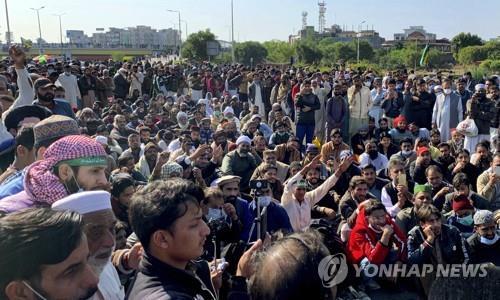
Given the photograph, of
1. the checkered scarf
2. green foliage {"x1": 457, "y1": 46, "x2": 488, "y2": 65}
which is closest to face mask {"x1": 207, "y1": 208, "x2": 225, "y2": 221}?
the checkered scarf

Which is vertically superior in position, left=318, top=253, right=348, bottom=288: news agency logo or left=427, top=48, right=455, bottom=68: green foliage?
left=427, top=48, right=455, bottom=68: green foliage

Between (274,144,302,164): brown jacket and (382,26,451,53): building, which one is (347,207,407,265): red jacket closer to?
(274,144,302,164): brown jacket

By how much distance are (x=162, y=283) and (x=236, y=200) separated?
10.3 feet

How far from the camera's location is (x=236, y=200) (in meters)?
5.02

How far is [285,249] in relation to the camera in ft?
5.21

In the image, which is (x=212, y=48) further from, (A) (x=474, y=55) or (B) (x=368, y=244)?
(B) (x=368, y=244)

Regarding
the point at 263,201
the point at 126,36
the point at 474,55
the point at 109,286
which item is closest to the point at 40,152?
the point at 109,286

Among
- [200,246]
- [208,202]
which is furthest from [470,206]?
[200,246]

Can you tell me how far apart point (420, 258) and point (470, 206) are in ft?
4.09

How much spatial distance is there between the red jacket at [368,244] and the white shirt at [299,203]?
35.4 inches

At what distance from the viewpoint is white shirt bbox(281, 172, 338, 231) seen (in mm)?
5562

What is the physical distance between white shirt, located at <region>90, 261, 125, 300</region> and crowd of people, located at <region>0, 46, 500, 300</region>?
0.01 metres

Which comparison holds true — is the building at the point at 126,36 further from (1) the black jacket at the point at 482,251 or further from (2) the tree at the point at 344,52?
(1) the black jacket at the point at 482,251

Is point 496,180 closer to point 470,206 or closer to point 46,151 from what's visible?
point 470,206
